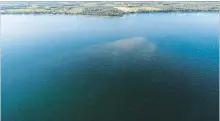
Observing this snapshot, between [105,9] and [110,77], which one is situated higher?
[105,9]

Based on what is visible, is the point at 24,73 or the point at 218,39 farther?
the point at 218,39

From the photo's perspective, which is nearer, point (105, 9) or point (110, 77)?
point (110, 77)

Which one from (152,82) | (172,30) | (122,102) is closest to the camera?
(122,102)

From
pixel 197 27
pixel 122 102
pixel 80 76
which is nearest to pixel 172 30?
pixel 197 27

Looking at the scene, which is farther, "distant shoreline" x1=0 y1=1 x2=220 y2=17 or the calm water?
"distant shoreline" x1=0 y1=1 x2=220 y2=17

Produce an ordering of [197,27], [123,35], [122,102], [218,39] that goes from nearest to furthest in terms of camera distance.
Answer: [122,102], [218,39], [123,35], [197,27]

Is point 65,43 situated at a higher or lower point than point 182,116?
higher

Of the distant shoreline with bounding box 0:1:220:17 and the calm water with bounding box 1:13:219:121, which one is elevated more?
the distant shoreline with bounding box 0:1:220:17

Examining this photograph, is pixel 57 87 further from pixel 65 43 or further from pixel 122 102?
pixel 65 43
